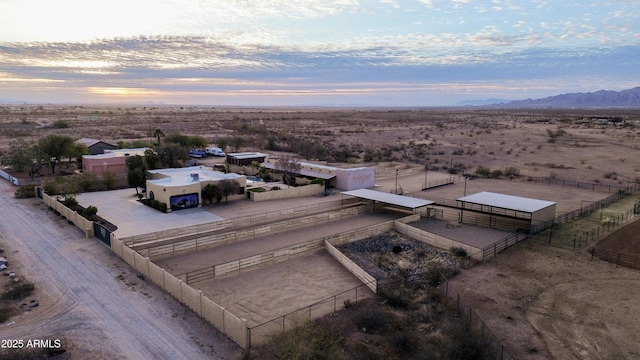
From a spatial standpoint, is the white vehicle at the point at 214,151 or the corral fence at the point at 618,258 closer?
the corral fence at the point at 618,258

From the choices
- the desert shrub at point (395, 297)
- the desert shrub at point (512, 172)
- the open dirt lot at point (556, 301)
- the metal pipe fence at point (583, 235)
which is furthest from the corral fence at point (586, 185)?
the desert shrub at point (395, 297)

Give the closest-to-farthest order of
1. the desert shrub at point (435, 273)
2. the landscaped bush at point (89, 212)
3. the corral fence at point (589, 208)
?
the desert shrub at point (435, 273), the landscaped bush at point (89, 212), the corral fence at point (589, 208)

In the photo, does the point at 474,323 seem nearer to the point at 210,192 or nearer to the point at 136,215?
the point at 210,192

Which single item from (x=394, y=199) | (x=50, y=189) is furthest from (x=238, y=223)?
(x=50, y=189)

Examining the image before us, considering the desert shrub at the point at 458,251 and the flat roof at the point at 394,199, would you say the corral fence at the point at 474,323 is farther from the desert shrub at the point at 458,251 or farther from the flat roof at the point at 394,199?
the flat roof at the point at 394,199

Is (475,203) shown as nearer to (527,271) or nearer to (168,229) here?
(527,271)

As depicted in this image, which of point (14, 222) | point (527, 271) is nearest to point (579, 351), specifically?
point (527, 271)
